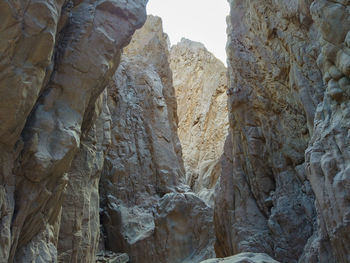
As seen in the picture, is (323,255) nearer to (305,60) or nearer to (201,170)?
(305,60)

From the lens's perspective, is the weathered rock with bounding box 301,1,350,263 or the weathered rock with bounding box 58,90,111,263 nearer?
the weathered rock with bounding box 301,1,350,263

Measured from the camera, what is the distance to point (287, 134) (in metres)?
15.7

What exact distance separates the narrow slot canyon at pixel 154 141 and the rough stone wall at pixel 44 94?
25mm

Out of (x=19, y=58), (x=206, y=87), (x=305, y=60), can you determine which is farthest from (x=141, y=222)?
(x=206, y=87)

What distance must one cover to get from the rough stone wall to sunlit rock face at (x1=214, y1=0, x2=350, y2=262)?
16.2 feet

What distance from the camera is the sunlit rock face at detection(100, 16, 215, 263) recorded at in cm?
1359

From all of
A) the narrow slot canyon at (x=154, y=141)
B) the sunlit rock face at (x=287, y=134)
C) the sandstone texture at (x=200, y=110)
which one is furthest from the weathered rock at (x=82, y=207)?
the sandstone texture at (x=200, y=110)

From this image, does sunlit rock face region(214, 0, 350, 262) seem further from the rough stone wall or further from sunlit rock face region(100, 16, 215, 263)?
the rough stone wall

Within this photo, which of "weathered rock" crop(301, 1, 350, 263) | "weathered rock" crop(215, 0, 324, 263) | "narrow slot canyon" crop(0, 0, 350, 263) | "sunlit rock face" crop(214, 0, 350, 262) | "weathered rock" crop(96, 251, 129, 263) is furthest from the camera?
"weathered rock" crop(215, 0, 324, 263)

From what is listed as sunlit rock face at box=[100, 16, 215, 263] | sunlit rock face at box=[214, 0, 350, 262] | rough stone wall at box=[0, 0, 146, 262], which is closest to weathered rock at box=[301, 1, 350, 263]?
sunlit rock face at box=[214, 0, 350, 262]

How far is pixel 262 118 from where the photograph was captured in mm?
17219

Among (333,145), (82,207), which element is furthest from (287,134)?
(82,207)

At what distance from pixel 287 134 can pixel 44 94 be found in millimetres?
→ 10683

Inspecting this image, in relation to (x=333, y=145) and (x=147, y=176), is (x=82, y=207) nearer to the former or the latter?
(x=333, y=145)
